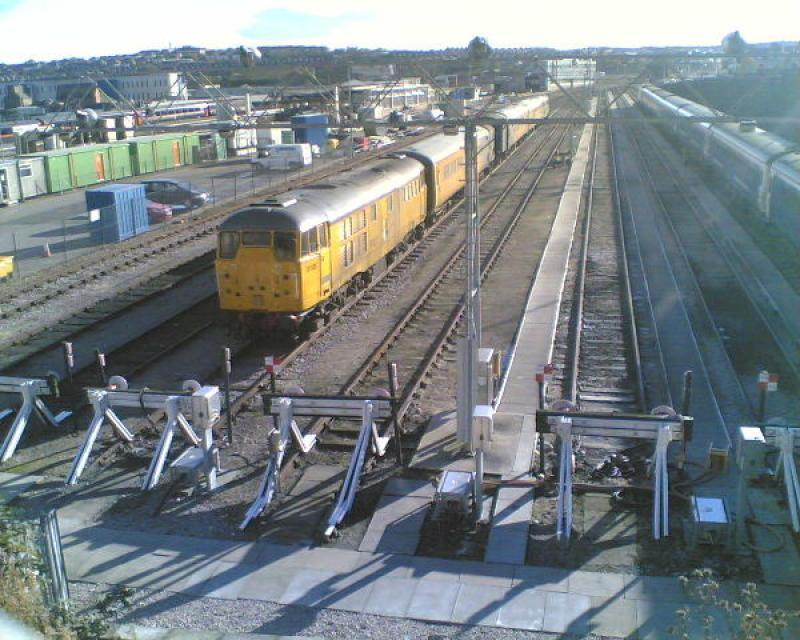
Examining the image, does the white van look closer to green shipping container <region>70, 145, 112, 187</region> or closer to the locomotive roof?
green shipping container <region>70, 145, 112, 187</region>

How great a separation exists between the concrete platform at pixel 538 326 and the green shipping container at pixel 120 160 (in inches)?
991

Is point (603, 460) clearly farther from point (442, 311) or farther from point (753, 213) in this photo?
point (753, 213)

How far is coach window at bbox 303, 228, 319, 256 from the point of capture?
17.2 meters

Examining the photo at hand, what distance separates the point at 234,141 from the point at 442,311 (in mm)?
40498

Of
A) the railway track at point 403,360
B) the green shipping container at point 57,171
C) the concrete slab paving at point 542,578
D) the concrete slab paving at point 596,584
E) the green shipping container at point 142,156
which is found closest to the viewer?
the concrete slab paving at point 596,584

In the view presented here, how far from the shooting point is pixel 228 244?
17516 mm

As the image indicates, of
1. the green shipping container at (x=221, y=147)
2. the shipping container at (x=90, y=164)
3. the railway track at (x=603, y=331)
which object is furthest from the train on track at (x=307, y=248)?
the green shipping container at (x=221, y=147)

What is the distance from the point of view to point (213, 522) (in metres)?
10.9

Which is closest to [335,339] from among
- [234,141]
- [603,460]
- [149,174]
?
[603,460]

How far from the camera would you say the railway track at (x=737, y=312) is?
52.2 feet

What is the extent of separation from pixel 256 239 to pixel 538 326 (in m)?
6.46

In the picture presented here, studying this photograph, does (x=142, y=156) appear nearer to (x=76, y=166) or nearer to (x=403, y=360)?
(x=76, y=166)

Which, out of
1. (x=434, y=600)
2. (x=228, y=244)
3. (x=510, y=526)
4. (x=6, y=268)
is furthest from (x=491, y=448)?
(x=6, y=268)

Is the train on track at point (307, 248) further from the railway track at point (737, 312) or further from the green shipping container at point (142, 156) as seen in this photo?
the green shipping container at point (142, 156)
